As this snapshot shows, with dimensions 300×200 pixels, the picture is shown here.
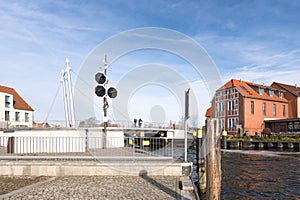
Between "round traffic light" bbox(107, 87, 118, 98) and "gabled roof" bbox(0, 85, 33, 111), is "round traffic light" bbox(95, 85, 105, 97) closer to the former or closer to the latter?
"round traffic light" bbox(107, 87, 118, 98)

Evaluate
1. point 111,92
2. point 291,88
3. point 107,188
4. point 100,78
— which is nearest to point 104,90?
point 111,92

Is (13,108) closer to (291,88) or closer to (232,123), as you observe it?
(232,123)

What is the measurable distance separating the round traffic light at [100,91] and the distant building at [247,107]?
35.8 m

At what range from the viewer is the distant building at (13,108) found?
51047 millimetres

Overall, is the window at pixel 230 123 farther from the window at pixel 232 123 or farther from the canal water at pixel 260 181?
the canal water at pixel 260 181

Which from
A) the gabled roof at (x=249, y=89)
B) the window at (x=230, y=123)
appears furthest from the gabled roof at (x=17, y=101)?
the window at (x=230, y=123)

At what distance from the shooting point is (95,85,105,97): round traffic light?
17966 mm

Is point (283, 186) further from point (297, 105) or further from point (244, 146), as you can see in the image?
point (297, 105)

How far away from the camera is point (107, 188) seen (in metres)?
9.13

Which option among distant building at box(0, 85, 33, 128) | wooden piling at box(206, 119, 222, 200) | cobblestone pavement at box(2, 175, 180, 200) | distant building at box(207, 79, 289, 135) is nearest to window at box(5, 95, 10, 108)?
distant building at box(0, 85, 33, 128)

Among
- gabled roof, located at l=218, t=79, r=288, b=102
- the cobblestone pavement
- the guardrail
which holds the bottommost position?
the cobblestone pavement

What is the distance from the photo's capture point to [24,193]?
846 cm

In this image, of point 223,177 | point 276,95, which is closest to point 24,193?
point 223,177

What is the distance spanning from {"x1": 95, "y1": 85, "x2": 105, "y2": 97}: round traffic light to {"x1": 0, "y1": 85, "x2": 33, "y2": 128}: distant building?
32219mm
